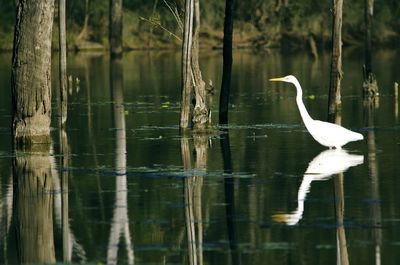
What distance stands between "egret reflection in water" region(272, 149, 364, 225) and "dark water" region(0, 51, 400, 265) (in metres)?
0.02

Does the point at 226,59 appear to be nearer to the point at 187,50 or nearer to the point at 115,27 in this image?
the point at 187,50

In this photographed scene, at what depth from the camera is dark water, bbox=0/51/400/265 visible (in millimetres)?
14953

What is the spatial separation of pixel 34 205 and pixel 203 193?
8.05 feet

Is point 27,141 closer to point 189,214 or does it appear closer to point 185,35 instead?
point 185,35

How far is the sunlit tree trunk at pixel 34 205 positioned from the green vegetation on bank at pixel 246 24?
2372 inches

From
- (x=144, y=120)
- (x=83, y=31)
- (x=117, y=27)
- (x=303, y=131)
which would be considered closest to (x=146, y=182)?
(x=303, y=131)

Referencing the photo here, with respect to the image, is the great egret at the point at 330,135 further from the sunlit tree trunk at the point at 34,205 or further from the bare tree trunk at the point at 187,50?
the sunlit tree trunk at the point at 34,205

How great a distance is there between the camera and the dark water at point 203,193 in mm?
14953

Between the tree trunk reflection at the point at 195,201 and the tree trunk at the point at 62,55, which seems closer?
the tree trunk reflection at the point at 195,201

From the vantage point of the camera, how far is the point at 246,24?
87500 millimetres

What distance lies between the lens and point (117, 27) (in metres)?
76.4

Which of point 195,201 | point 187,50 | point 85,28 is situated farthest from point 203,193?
point 85,28

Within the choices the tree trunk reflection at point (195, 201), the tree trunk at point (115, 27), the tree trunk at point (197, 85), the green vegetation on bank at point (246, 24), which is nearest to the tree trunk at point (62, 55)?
the tree trunk at point (197, 85)

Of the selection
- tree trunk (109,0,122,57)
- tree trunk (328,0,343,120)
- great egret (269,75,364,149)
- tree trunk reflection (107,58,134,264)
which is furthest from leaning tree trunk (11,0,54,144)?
tree trunk (109,0,122,57)
